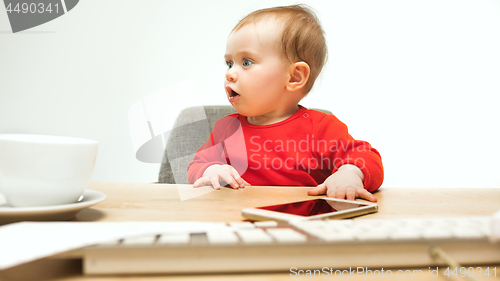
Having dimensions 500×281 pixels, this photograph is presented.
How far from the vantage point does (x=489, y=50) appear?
2.15 meters

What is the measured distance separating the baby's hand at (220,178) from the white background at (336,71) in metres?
1.28

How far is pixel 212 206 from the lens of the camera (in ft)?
1.69

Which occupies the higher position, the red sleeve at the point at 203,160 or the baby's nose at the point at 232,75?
the baby's nose at the point at 232,75

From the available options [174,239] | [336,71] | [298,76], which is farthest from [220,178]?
[336,71]

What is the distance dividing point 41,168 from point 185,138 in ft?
3.03

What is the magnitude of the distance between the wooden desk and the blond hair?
20.1 inches

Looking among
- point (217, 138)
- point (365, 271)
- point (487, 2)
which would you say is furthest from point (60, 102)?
point (487, 2)

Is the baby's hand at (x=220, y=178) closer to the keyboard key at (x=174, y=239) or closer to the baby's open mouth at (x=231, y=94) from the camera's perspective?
the baby's open mouth at (x=231, y=94)

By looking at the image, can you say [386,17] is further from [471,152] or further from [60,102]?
[60,102]

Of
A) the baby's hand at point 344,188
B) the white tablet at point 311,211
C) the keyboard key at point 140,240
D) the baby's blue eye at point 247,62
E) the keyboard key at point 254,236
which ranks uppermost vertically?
the baby's blue eye at point 247,62

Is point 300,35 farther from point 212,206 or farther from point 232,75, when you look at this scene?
point 212,206

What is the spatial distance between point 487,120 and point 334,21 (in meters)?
1.18

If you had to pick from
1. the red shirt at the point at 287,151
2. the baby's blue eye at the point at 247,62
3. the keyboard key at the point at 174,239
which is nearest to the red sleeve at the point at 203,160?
the red shirt at the point at 287,151

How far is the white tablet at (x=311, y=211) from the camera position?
1.29ft
